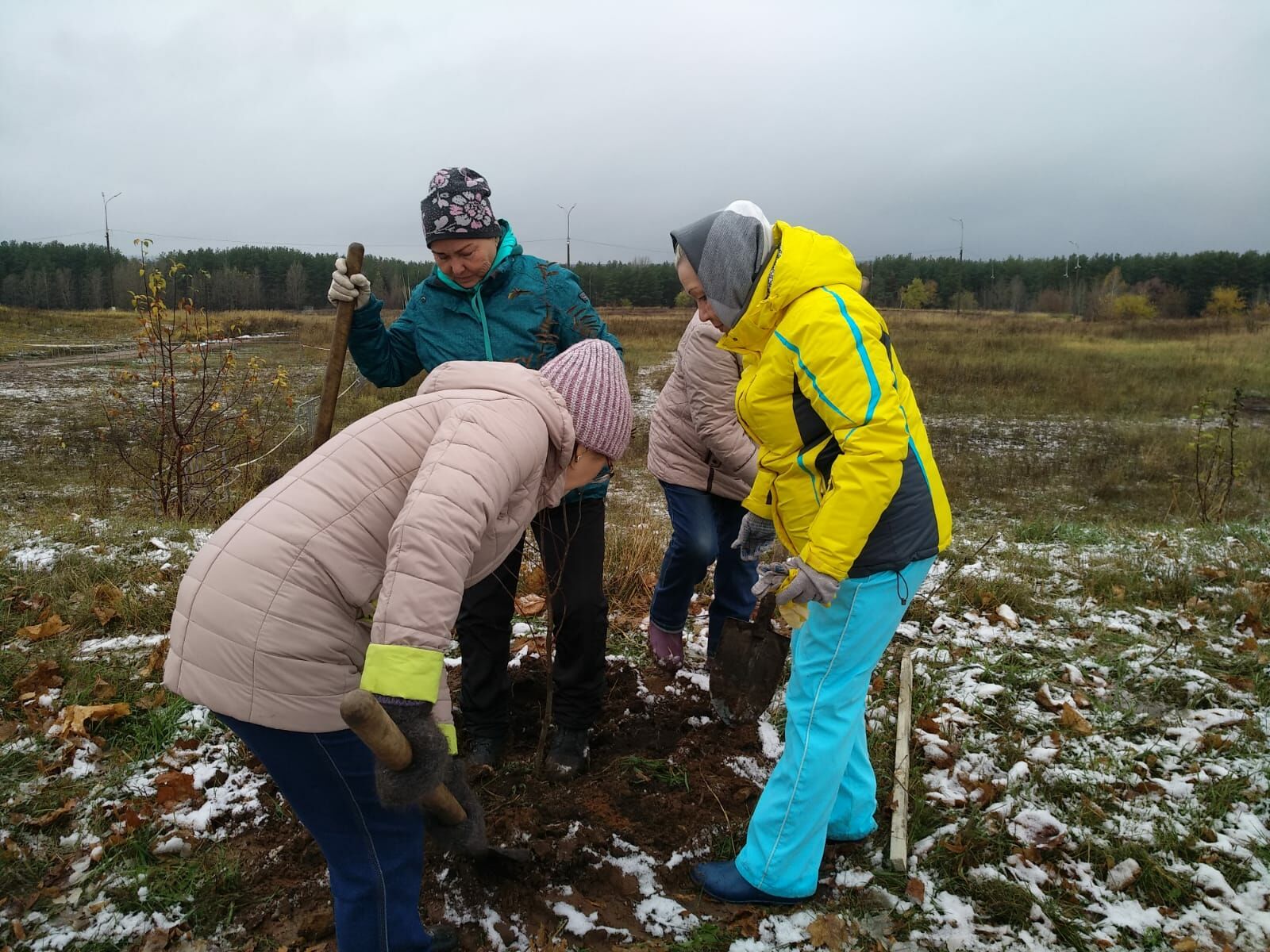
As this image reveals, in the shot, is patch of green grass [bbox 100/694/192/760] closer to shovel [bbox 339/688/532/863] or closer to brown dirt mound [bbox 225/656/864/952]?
brown dirt mound [bbox 225/656/864/952]

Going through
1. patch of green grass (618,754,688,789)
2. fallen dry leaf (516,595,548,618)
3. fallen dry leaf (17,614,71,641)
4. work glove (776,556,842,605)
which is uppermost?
work glove (776,556,842,605)

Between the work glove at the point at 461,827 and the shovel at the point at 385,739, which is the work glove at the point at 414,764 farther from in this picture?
the work glove at the point at 461,827

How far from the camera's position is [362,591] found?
62.7 inches

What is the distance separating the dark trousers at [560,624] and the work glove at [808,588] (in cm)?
87

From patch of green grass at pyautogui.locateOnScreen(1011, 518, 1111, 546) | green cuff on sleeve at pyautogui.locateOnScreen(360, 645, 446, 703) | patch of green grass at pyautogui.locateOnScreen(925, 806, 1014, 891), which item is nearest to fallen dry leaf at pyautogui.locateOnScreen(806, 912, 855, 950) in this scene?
patch of green grass at pyautogui.locateOnScreen(925, 806, 1014, 891)

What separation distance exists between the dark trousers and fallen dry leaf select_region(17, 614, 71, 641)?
7.72 ft

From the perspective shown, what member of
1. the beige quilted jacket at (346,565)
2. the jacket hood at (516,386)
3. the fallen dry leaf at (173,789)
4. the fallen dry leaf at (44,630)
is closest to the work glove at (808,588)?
the jacket hood at (516,386)

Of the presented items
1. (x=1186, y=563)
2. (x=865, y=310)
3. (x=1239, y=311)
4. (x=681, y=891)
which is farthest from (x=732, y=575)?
(x=1239, y=311)

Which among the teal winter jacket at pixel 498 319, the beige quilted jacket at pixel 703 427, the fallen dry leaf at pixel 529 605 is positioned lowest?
the fallen dry leaf at pixel 529 605

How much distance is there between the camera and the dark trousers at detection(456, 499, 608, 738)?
2.74 m

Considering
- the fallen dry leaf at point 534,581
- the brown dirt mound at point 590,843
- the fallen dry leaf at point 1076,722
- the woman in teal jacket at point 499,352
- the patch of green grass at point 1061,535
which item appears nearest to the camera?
the brown dirt mound at point 590,843

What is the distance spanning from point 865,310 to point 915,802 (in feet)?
5.93

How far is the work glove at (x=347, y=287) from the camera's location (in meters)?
2.70

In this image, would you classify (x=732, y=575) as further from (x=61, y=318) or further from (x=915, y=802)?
(x=61, y=318)
